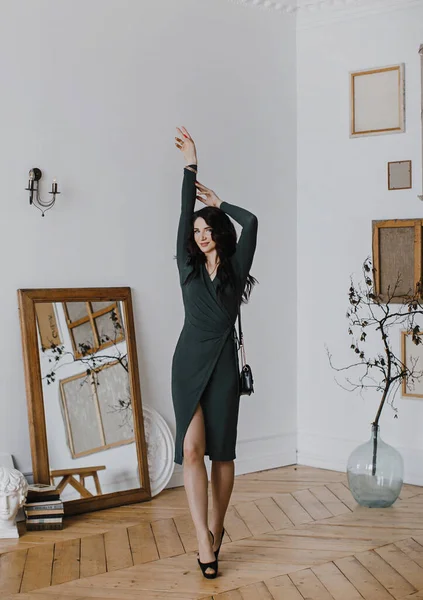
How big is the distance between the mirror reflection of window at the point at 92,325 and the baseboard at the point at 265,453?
3.84 feet

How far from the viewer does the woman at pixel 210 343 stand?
3943mm

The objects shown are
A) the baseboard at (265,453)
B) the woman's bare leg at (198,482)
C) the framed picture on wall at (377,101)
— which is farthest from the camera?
the baseboard at (265,453)

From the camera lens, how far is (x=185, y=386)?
3.97 metres

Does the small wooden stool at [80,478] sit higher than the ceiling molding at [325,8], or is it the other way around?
the ceiling molding at [325,8]

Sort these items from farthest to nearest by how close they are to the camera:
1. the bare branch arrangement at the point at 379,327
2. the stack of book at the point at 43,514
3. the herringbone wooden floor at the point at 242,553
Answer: the bare branch arrangement at the point at 379,327 < the stack of book at the point at 43,514 < the herringbone wooden floor at the point at 242,553

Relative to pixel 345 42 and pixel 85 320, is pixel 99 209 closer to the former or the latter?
pixel 85 320

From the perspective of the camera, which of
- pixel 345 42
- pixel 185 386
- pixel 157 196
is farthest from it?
pixel 345 42

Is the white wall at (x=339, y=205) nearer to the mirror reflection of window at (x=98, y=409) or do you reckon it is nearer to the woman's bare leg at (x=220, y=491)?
the mirror reflection of window at (x=98, y=409)

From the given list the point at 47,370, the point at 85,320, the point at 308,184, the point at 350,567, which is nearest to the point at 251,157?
the point at 308,184

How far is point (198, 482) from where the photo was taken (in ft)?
12.7

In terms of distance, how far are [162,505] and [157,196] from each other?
73.3 inches

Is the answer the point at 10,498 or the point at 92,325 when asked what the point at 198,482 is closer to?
the point at 10,498

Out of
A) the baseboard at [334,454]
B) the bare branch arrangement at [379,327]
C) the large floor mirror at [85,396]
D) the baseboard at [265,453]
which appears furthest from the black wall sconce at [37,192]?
the baseboard at [334,454]

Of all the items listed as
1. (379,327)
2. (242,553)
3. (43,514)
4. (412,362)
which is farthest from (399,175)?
(43,514)
